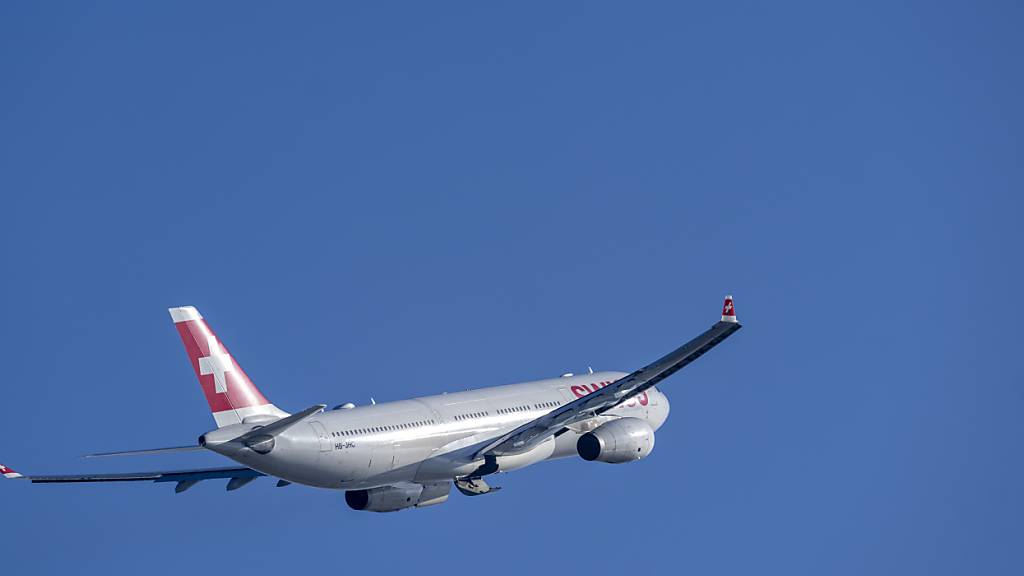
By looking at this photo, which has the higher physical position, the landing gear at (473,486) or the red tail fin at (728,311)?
the red tail fin at (728,311)

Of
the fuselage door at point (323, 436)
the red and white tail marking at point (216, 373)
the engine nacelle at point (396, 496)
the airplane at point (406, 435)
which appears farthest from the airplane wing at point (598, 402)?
the red and white tail marking at point (216, 373)

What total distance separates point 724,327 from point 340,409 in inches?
681

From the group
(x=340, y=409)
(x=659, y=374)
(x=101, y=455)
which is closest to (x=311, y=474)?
(x=340, y=409)

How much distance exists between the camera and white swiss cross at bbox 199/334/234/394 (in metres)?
76.0

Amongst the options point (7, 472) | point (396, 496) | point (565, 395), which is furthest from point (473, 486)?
point (7, 472)

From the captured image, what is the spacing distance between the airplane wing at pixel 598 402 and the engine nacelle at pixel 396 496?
3.03 m

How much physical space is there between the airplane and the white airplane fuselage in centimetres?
6

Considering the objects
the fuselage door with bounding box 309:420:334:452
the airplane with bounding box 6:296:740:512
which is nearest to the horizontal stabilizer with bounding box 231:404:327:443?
the airplane with bounding box 6:296:740:512

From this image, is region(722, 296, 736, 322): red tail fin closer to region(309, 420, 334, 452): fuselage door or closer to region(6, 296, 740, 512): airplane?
region(6, 296, 740, 512): airplane

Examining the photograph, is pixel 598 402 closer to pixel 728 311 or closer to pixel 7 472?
pixel 728 311

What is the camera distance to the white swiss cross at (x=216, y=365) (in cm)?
7600

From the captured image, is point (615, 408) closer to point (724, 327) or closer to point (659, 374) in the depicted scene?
point (659, 374)

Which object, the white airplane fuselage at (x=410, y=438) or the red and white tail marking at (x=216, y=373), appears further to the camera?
the red and white tail marking at (x=216, y=373)

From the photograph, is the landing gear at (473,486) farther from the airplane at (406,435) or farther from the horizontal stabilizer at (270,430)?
the horizontal stabilizer at (270,430)
